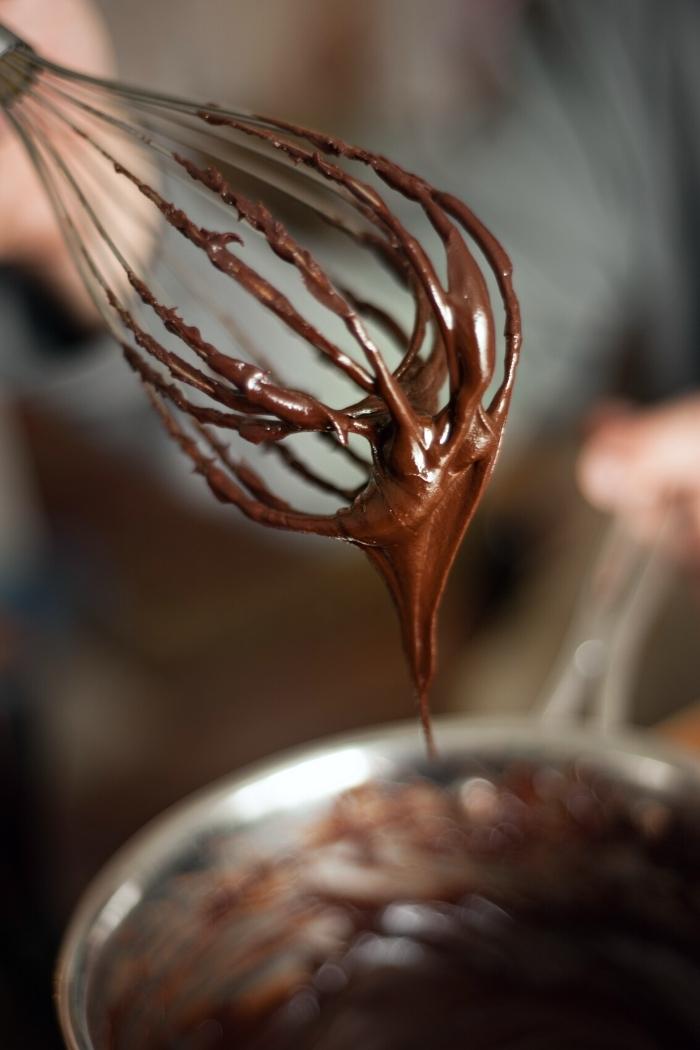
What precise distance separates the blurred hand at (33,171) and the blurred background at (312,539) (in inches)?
1.0

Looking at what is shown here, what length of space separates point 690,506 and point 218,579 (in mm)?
1031

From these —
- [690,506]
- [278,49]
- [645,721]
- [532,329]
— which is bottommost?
[645,721]

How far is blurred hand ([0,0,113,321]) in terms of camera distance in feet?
2.73

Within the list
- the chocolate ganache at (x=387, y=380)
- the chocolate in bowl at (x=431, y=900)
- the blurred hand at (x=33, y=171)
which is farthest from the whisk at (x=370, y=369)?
the blurred hand at (x=33, y=171)

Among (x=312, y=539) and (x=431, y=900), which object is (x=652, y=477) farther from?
(x=312, y=539)

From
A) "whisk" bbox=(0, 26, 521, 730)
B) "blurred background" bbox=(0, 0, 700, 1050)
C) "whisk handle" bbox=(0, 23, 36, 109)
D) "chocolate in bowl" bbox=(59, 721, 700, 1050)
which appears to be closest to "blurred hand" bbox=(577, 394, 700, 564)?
"blurred background" bbox=(0, 0, 700, 1050)

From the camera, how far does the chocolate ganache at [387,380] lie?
14.3 inches

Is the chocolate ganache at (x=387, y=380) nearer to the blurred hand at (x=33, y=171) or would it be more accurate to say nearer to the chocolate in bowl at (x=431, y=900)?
the chocolate in bowl at (x=431, y=900)

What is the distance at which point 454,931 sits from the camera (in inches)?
28.2

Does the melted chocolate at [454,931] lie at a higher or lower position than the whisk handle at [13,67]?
lower

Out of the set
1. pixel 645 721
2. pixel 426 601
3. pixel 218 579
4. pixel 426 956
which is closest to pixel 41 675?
pixel 218 579

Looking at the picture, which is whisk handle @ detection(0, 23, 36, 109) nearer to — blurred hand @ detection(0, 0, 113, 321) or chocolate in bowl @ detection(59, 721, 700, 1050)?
blurred hand @ detection(0, 0, 113, 321)

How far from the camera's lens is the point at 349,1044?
647 mm

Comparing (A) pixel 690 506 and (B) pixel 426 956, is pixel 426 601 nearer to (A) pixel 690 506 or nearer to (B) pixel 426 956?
(B) pixel 426 956
